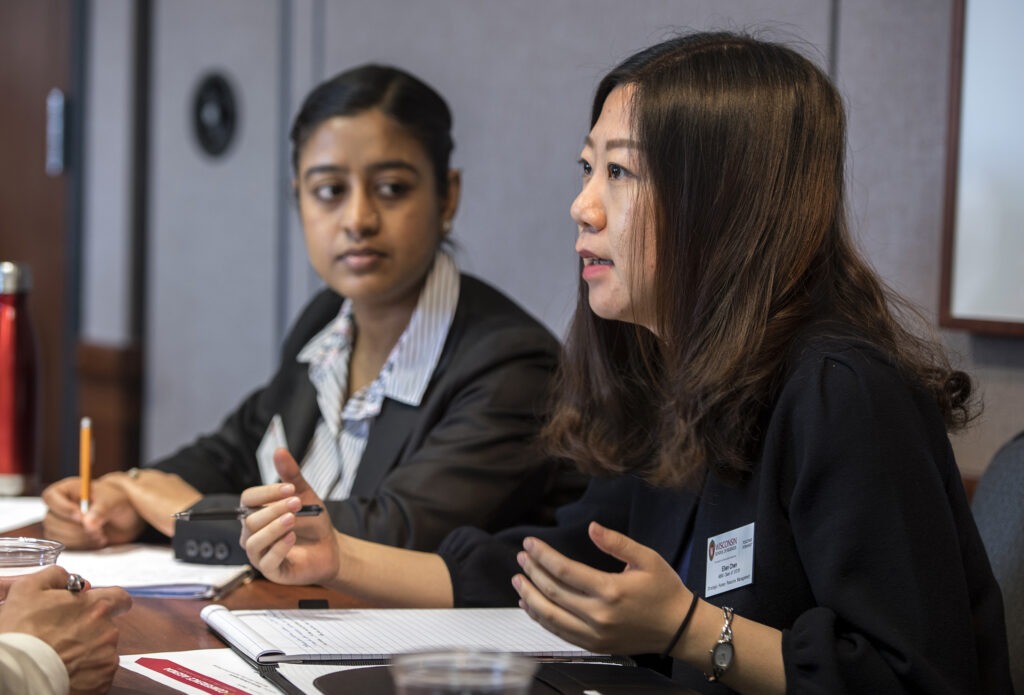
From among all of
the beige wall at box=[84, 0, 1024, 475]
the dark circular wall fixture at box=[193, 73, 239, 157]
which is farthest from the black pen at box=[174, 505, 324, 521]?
the dark circular wall fixture at box=[193, 73, 239, 157]

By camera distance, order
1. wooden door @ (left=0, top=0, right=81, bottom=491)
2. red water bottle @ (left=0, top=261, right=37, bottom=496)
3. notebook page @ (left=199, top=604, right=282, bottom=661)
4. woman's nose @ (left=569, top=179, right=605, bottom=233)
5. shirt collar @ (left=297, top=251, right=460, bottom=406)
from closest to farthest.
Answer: notebook page @ (left=199, top=604, right=282, bottom=661) → woman's nose @ (left=569, top=179, right=605, bottom=233) → shirt collar @ (left=297, top=251, right=460, bottom=406) → red water bottle @ (left=0, top=261, right=37, bottom=496) → wooden door @ (left=0, top=0, right=81, bottom=491)

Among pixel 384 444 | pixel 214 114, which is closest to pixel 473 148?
pixel 384 444

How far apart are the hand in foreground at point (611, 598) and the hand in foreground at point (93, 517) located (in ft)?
3.23

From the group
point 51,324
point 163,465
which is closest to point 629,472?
point 163,465

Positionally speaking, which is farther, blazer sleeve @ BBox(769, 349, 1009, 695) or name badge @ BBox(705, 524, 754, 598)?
name badge @ BBox(705, 524, 754, 598)

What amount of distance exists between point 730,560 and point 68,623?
716mm

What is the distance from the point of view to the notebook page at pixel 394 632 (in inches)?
54.0

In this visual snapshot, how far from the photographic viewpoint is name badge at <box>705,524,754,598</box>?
139 centimetres

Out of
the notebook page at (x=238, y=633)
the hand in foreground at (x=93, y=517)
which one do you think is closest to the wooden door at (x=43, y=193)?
the hand in foreground at (x=93, y=517)

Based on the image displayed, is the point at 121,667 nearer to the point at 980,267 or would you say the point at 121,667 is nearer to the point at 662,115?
the point at 662,115

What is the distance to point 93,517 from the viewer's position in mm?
1980

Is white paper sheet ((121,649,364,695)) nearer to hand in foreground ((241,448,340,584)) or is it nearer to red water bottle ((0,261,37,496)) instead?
hand in foreground ((241,448,340,584))

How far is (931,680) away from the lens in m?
1.22

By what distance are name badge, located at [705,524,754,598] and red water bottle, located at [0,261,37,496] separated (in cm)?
146
